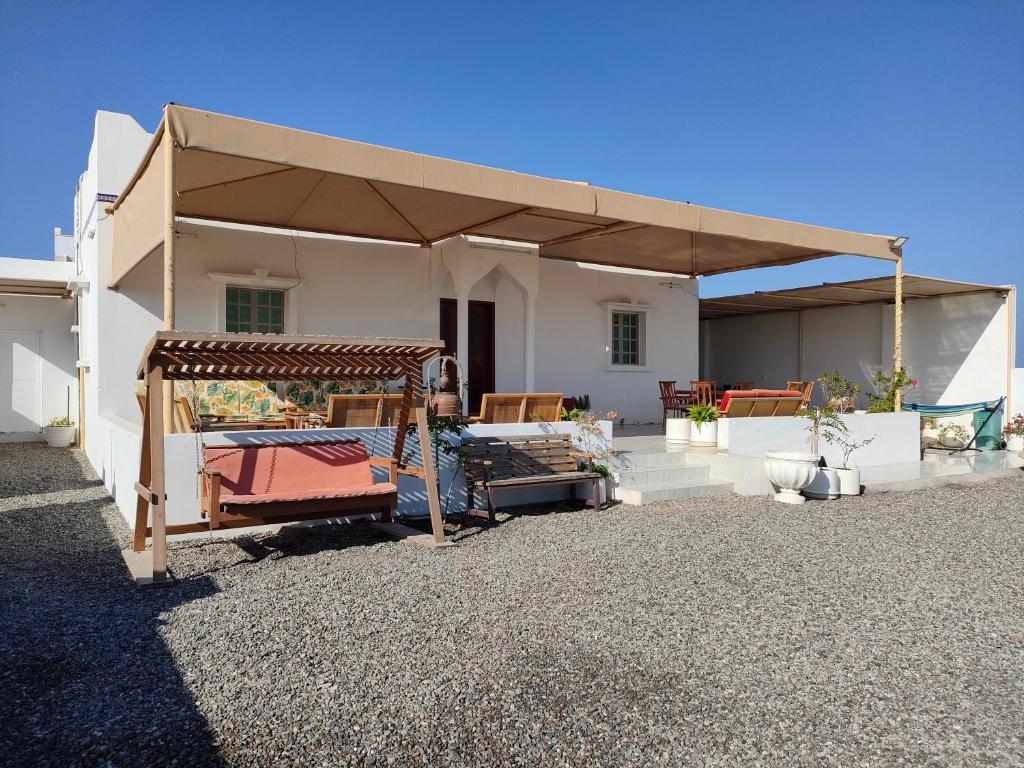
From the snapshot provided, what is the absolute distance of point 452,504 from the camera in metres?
6.90

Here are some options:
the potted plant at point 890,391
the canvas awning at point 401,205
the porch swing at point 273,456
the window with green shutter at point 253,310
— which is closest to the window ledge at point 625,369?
the canvas awning at point 401,205

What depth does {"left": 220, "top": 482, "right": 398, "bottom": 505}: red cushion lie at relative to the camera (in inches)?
188

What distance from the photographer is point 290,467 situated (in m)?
5.50

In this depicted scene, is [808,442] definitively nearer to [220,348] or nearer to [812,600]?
[812,600]

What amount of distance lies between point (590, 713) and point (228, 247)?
7968 mm

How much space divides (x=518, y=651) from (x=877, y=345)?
14.7 meters

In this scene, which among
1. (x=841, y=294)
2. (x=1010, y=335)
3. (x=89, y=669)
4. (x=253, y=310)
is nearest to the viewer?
(x=89, y=669)

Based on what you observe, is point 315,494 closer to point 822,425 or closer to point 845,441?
point 822,425

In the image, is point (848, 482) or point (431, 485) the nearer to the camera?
point (431, 485)

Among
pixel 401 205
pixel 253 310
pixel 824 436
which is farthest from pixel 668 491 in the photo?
pixel 253 310

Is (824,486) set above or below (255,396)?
below

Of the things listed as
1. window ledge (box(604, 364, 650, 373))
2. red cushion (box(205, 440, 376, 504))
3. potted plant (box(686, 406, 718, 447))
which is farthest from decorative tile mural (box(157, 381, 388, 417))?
window ledge (box(604, 364, 650, 373))

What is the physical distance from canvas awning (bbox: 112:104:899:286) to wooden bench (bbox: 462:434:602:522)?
2308 millimetres

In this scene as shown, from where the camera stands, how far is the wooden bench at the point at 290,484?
15.8 ft
